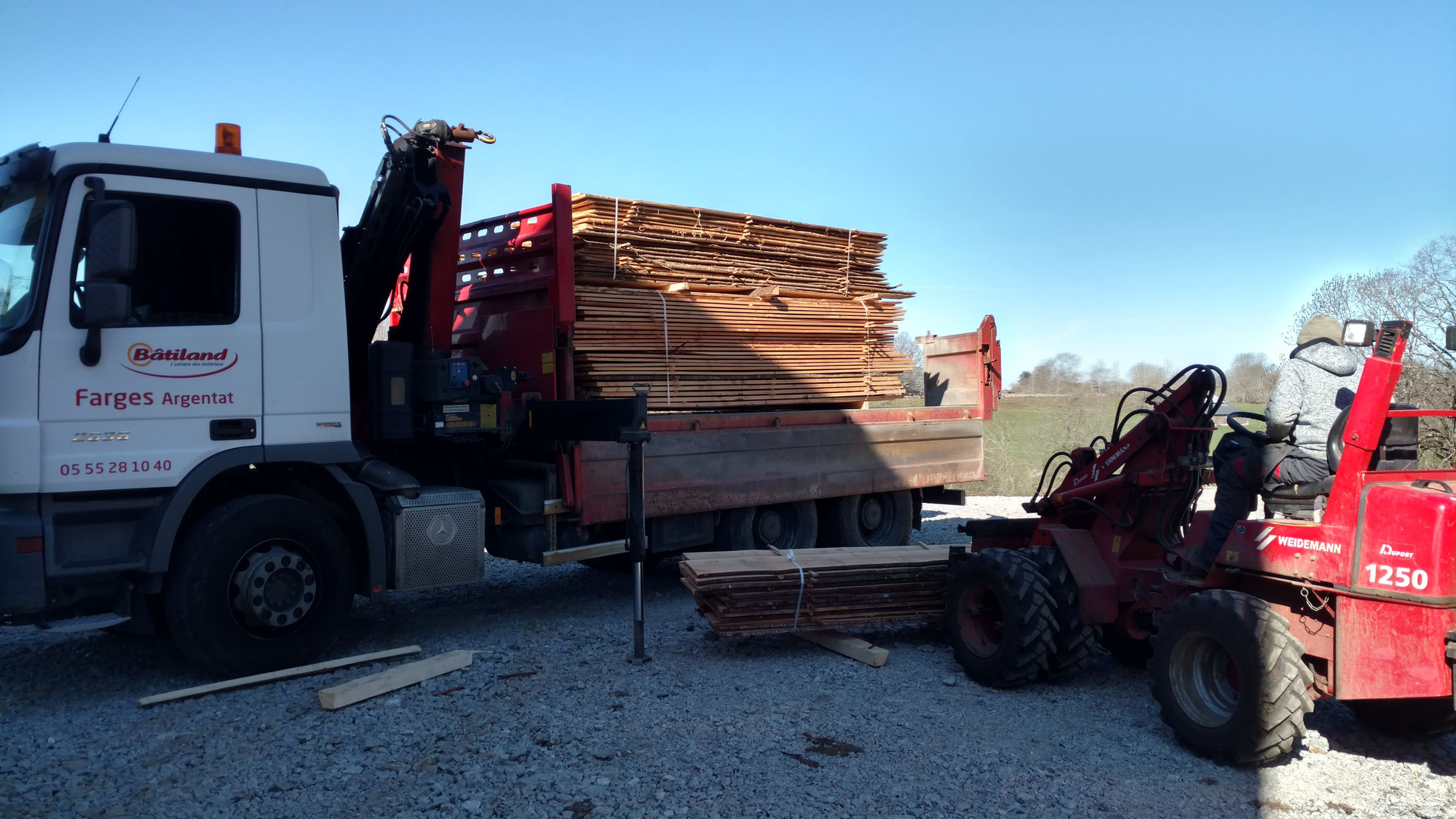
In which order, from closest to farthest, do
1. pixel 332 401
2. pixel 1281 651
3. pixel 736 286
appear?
1. pixel 1281 651
2. pixel 332 401
3. pixel 736 286

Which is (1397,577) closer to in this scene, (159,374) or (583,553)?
(583,553)

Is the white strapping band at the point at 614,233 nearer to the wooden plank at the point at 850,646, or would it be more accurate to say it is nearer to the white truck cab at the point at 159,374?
the white truck cab at the point at 159,374

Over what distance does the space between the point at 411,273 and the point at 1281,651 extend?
568cm

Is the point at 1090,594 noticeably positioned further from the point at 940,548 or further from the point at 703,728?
the point at 703,728

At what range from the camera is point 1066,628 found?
→ 5.73m

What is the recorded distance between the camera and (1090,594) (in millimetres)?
5797

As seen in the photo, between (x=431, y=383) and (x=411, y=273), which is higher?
(x=411, y=273)

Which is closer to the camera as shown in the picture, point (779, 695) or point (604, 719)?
point (604, 719)

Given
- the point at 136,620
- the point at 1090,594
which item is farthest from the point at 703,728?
the point at 136,620

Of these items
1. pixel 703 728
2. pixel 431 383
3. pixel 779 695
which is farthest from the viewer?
pixel 431 383

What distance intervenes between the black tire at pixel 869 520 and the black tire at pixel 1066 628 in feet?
10.5

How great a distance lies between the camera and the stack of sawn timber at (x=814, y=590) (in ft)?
20.9

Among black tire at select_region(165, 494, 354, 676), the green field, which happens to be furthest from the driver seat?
the green field

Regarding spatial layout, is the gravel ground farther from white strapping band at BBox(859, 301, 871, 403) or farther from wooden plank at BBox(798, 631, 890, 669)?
white strapping band at BBox(859, 301, 871, 403)
